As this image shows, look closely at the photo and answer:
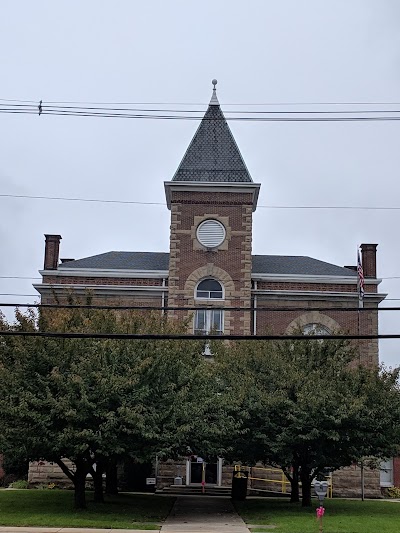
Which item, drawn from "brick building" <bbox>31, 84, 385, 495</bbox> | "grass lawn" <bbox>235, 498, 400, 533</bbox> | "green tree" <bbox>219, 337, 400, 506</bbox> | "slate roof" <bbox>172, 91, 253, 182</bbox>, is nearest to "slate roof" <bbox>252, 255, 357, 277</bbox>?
"brick building" <bbox>31, 84, 385, 495</bbox>

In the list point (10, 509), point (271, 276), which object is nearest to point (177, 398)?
point (10, 509)

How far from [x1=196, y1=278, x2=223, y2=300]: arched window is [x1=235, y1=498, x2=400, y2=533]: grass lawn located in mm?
10954

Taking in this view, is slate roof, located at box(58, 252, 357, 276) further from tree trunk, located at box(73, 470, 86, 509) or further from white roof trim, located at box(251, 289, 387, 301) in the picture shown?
tree trunk, located at box(73, 470, 86, 509)

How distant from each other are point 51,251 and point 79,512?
1875cm

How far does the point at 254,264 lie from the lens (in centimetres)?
4272

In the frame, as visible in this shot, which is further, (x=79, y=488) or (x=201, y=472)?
(x=201, y=472)

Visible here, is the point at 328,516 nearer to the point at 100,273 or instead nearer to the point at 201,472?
the point at 201,472

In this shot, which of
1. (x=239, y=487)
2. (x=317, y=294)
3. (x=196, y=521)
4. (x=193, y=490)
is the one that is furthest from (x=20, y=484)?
(x=317, y=294)

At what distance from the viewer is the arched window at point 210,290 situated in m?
39.5

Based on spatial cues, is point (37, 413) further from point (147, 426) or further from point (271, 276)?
point (271, 276)

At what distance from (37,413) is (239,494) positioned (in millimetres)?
12917

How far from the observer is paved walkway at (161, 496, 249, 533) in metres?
22.3

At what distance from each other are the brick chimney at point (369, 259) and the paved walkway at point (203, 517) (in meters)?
14.2

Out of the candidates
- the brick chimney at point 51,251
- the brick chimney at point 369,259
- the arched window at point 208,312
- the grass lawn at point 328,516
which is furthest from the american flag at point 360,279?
the brick chimney at point 51,251
